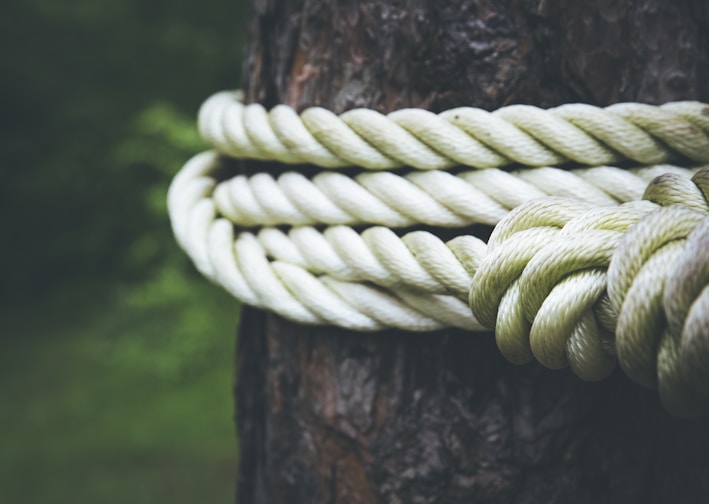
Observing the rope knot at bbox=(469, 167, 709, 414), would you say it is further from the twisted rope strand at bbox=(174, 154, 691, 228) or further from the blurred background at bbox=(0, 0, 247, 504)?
the blurred background at bbox=(0, 0, 247, 504)

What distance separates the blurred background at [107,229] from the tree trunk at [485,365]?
1.36 meters

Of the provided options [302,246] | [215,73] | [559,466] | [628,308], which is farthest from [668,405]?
[215,73]

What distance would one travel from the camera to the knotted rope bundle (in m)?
0.36

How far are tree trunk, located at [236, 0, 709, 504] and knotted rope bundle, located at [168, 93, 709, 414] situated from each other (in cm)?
3

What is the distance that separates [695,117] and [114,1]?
102 inches

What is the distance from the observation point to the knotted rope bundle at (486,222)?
36 cm

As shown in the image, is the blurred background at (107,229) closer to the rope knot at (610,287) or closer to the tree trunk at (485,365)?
the tree trunk at (485,365)

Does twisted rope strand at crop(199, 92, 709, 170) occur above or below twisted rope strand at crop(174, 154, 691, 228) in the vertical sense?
above

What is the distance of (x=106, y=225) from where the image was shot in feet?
8.98

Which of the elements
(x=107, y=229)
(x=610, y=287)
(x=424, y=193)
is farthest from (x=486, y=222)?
(x=107, y=229)

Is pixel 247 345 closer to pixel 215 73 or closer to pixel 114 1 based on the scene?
pixel 215 73

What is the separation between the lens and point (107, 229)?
8.98 ft

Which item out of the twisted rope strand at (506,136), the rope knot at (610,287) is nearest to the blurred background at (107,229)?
the twisted rope strand at (506,136)

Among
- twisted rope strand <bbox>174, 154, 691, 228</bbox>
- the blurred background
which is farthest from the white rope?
the blurred background
